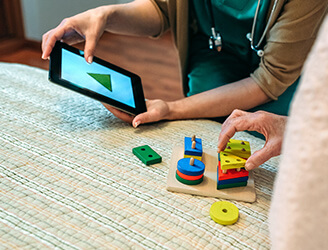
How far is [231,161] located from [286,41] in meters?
0.40

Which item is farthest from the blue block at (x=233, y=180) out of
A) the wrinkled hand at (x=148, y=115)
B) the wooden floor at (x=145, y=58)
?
the wooden floor at (x=145, y=58)

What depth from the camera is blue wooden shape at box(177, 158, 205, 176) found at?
55 cm

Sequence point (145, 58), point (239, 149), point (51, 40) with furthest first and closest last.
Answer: point (145, 58) → point (51, 40) → point (239, 149)

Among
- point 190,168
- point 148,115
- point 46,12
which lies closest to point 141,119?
point 148,115

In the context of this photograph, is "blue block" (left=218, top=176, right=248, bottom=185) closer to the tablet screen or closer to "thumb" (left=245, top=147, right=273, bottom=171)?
"thumb" (left=245, top=147, right=273, bottom=171)

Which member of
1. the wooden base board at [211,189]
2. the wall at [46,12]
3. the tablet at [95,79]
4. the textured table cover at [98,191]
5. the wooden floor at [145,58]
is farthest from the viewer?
the wall at [46,12]

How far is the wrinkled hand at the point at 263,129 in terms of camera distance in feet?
1.85

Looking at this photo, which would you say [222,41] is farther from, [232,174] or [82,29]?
[232,174]

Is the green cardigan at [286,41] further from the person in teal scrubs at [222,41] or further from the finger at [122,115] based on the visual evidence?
the finger at [122,115]

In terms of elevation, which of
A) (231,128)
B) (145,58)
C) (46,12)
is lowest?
(145,58)

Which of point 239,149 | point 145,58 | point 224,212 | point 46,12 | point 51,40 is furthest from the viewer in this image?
point 46,12

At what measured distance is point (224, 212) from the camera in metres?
0.50

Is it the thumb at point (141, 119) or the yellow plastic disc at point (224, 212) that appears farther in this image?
the thumb at point (141, 119)

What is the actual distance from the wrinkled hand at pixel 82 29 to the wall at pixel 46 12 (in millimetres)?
1546
